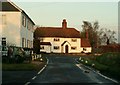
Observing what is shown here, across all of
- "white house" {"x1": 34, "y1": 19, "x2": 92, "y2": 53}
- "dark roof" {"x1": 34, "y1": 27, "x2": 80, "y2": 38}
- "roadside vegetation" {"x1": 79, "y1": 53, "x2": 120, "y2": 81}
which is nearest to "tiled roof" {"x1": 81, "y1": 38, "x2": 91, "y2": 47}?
"white house" {"x1": 34, "y1": 19, "x2": 92, "y2": 53}

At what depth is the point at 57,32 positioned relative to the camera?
113562 mm

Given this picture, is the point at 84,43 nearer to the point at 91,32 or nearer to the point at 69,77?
the point at 91,32

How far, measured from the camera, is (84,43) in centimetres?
11125

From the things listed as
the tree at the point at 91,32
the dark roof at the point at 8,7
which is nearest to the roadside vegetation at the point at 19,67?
the dark roof at the point at 8,7

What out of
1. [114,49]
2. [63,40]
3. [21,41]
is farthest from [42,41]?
[21,41]

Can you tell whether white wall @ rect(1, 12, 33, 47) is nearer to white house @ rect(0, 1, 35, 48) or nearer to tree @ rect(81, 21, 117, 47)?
white house @ rect(0, 1, 35, 48)

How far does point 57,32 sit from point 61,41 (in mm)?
4343

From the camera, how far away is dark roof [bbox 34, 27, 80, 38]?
366 feet

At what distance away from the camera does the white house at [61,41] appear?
106812mm

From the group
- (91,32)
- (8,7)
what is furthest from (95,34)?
(8,7)

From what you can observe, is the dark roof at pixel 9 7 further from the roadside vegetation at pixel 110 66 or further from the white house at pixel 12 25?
the roadside vegetation at pixel 110 66

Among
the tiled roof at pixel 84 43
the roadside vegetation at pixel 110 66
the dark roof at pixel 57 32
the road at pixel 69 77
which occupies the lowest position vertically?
the road at pixel 69 77

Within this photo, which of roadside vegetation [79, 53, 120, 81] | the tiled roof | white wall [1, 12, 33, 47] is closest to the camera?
roadside vegetation [79, 53, 120, 81]

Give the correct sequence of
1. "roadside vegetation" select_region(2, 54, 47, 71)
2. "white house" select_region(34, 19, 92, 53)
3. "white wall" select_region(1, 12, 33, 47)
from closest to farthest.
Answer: "roadside vegetation" select_region(2, 54, 47, 71) < "white wall" select_region(1, 12, 33, 47) < "white house" select_region(34, 19, 92, 53)
